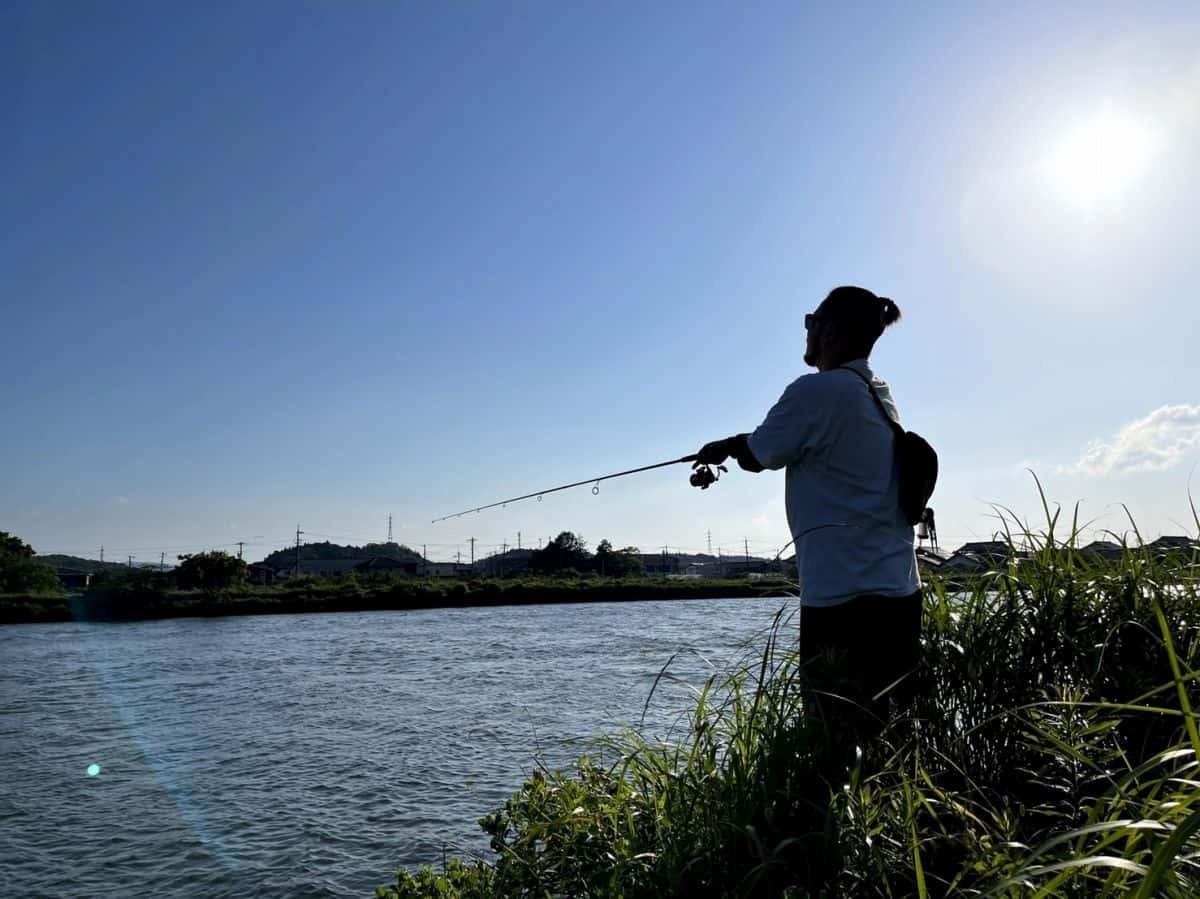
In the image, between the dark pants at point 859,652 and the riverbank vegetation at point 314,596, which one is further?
the riverbank vegetation at point 314,596

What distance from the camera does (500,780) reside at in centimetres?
749

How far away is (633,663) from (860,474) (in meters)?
13.7

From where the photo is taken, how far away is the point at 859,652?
2.76 m

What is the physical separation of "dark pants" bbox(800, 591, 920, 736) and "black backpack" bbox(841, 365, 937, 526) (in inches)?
11.4

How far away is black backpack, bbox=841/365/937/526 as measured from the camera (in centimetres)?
291

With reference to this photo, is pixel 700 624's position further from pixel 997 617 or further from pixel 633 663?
pixel 997 617

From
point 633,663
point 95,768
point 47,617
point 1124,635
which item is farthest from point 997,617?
point 47,617

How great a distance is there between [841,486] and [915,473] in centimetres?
27

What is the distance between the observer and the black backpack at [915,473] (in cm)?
291

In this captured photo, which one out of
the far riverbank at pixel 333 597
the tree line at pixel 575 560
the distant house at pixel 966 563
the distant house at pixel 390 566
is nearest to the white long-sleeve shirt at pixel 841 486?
the distant house at pixel 966 563

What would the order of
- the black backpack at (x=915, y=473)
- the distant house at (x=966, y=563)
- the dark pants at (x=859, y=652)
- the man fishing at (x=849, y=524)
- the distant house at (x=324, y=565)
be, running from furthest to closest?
the distant house at (x=324, y=565)
the distant house at (x=966, y=563)
the black backpack at (x=915, y=473)
the man fishing at (x=849, y=524)
the dark pants at (x=859, y=652)

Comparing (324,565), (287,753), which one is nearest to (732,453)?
(287,753)

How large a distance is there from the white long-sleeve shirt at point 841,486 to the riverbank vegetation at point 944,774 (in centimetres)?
37

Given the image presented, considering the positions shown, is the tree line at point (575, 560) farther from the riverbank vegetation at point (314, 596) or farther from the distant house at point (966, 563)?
the distant house at point (966, 563)
